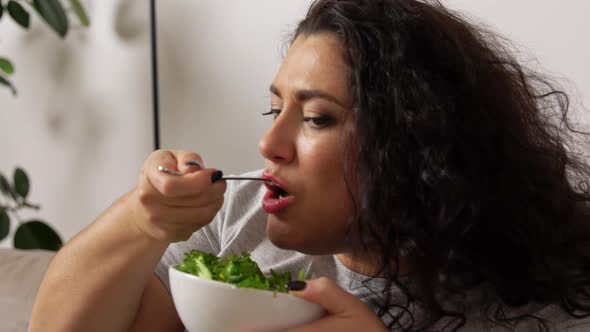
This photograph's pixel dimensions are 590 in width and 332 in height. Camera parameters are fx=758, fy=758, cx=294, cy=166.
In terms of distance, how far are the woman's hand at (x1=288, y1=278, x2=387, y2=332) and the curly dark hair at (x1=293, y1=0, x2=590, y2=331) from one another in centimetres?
17

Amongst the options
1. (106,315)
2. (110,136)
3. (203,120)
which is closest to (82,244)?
(106,315)

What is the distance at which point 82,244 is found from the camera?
3.33ft

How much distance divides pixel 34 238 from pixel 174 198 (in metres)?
1.73

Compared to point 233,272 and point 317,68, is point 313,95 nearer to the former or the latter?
point 317,68

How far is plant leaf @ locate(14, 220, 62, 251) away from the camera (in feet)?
7.96

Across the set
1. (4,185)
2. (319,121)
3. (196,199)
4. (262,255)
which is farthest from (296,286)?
(4,185)

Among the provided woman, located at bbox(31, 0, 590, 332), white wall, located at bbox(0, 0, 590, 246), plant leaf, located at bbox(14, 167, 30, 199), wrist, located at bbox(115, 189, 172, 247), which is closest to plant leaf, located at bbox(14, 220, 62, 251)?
plant leaf, located at bbox(14, 167, 30, 199)

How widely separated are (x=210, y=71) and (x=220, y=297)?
1.65m

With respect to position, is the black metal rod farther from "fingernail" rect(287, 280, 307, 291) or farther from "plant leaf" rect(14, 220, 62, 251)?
"fingernail" rect(287, 280, 307, 291)

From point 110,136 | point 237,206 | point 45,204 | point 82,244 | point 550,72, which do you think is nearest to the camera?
point 82,244

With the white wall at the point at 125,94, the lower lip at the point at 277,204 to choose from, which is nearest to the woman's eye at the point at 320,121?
the lower lip at the point at 277,204

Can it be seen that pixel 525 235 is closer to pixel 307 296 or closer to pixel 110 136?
pixel 307 296

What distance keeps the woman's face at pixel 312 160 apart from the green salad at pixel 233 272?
0.12m

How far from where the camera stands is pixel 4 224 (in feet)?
8.10
